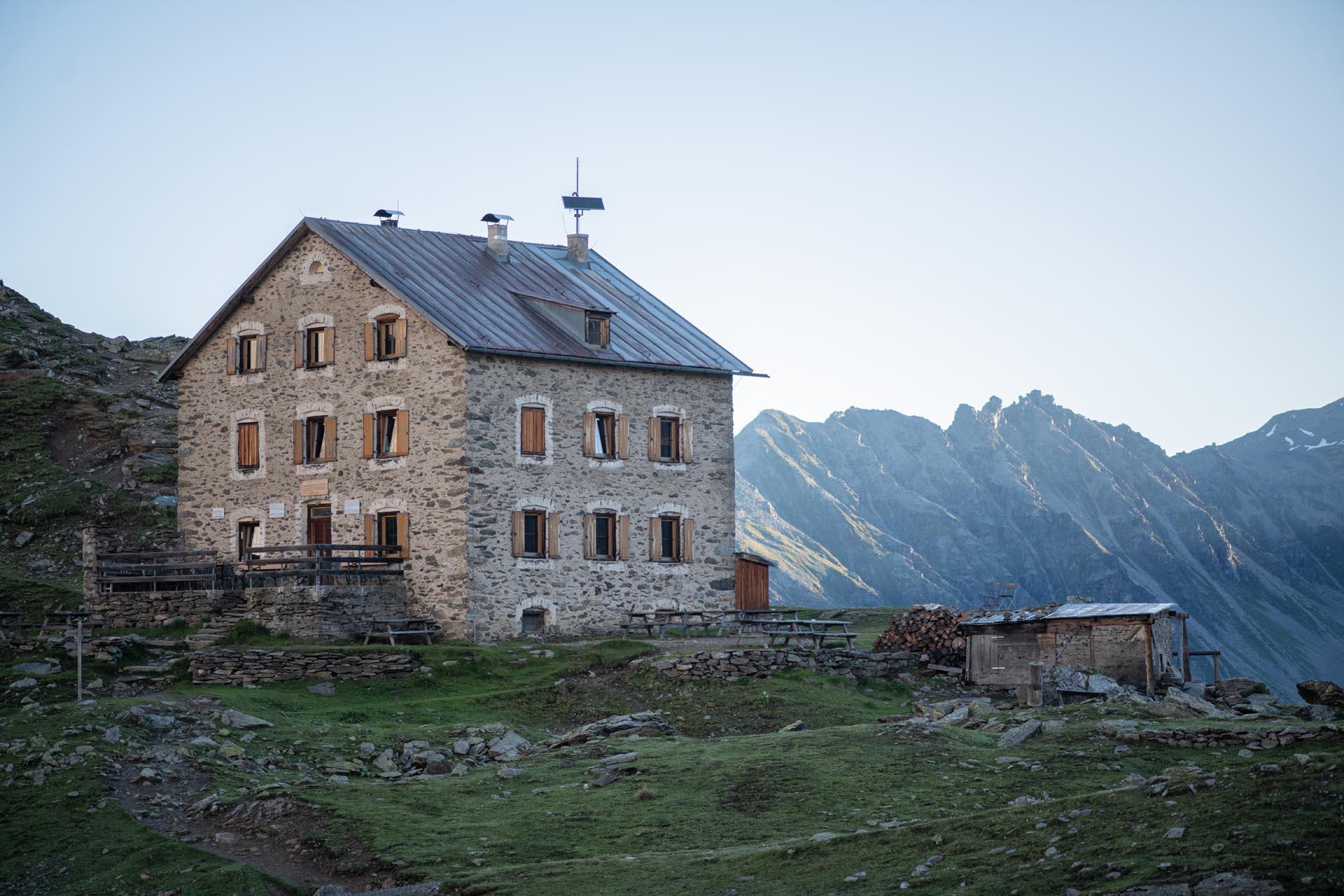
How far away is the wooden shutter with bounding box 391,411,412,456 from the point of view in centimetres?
4000

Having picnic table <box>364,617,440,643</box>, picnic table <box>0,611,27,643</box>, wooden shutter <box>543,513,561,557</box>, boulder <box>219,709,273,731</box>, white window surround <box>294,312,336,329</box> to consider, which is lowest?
boulder <box>219,709,273,731</box>

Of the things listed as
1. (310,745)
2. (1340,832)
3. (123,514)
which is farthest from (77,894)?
(123,514)

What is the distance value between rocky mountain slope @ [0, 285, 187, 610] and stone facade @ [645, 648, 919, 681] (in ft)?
63.8

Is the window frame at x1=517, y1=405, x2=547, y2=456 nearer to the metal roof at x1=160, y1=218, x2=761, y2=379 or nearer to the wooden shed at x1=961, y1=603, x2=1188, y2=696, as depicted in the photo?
the metal roof at x1=160, y1=218, x2=761, y2=379

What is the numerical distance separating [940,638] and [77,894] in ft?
76.1

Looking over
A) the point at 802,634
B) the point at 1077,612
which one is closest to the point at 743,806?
the point at 802,634

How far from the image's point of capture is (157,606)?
38.3 m

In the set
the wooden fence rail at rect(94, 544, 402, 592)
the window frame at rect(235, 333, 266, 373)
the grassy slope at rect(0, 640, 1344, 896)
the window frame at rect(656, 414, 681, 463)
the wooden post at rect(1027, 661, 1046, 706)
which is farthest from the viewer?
the window frame at rect(235, 333, 266, 373)

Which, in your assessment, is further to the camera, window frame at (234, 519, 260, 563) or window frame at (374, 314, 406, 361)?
window frame at (234, 519, 260, 563)

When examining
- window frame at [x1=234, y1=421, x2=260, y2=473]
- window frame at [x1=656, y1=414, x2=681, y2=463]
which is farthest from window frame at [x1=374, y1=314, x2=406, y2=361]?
window frame at [x1=656, y1=414, x2=681, y2=463]

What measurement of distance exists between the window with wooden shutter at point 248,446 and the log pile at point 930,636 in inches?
749

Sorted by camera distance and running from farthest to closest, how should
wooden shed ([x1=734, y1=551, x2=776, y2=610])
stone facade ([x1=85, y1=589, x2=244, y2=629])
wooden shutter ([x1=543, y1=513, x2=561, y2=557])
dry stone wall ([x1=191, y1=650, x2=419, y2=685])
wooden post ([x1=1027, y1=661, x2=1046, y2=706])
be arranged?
wooden shed ([x1=734, y1=551, x2=776, y2=610]), wooden shutter ([x1=543, y1=513, x2=561, y2=557]), stone facade ([x1=85, y1=589, x2=244, y2=629]), dry stone wall ([x1=191, y1=650, x2=419, y2=685]), wooden post ([x1=1027, y1=661, x2=1046, y2=706])

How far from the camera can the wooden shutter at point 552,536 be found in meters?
40.3

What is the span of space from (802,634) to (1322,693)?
12.3 metres
